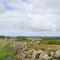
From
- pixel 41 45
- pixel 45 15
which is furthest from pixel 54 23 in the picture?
pixel 41 45

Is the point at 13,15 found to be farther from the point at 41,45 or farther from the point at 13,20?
the point at 41,45

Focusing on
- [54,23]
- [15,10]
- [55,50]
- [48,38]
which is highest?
[15,10]

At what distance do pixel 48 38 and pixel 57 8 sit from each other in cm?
50

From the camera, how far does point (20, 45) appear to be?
9.97 ft

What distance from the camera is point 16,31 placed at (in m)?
3.03

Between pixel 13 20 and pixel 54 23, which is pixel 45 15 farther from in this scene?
pixel 13 20

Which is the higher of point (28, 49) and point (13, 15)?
point (13, 15)

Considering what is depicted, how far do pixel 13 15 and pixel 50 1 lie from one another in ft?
2.07

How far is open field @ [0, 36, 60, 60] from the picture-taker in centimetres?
297

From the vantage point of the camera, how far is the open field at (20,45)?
2967 millimetres

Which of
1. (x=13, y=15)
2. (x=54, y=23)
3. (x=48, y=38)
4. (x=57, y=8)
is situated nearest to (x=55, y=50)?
(x=48, y=38)

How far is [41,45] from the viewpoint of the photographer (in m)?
2.97

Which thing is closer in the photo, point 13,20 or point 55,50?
point 55,50

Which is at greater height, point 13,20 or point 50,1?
point 50,1
